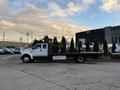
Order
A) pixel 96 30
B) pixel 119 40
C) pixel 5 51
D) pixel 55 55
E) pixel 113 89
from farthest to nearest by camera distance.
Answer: pixel 96 30 < pixel 119 40 < pixel 5 51 < pixel 55 55 < pixel 113 89

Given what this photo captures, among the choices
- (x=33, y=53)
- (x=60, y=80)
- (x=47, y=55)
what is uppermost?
(x=33, y=53)

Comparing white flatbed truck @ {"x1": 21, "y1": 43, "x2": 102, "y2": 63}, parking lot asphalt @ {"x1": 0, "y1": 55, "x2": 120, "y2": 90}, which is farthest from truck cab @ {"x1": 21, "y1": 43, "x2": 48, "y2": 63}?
parking lot asphalt @ {"x1": 0, "y1": 55, "x2": 120, "y2": 90}

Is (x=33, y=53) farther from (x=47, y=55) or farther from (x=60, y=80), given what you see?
(x=60, y=80)

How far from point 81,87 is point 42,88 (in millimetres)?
1635

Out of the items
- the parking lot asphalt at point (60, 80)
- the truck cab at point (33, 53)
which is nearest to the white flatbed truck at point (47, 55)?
the truck cab at point (33, 53)

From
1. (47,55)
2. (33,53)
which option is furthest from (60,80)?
(33,53)

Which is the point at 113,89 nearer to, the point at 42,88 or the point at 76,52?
the point at 42,88

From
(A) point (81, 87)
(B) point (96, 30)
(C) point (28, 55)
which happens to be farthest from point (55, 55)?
(B) point (96, 30)

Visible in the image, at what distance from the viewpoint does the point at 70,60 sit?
89.6 feet

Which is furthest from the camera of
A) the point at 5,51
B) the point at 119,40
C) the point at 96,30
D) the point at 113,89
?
the point at 96,30

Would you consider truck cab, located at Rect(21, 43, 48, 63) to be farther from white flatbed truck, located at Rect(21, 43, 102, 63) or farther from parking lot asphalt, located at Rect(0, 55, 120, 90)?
parking lot asphalt, located at Rect(0, 55, 120, 90)

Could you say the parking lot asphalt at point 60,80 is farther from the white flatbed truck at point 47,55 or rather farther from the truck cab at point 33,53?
the truck cab at point 33,53

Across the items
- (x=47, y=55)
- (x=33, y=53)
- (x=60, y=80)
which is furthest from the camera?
(x=33, y=53)

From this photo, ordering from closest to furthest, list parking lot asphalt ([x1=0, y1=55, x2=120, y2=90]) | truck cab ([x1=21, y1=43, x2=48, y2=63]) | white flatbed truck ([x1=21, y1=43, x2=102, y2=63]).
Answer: parking lot asphalt ([x1=0, y1=55, x2=120, y2=90])
white flatbed truck ([x1=21, y1=43, x2=102, y2=63])
truck cab ([x1=21, y1=43, x2=48, y2=63])
